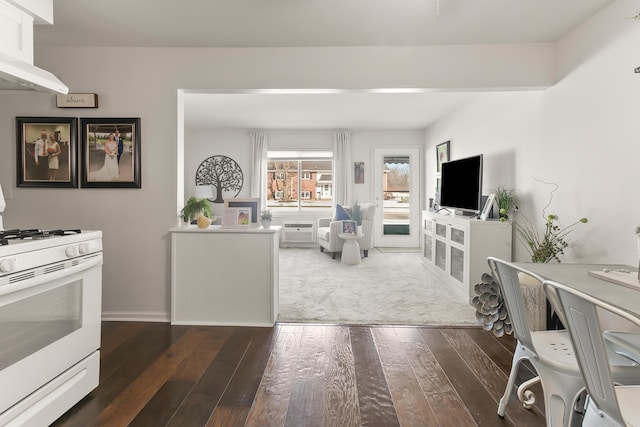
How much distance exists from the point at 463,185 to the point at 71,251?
3.98 metres

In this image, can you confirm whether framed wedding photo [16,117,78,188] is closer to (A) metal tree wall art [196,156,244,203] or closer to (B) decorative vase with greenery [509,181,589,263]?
(B) decorative vase with greenery [509,181,589,263]

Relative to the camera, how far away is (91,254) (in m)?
1.94

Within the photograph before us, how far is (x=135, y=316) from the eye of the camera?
3.21 meters

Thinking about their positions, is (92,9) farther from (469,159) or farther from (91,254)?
(469,159)

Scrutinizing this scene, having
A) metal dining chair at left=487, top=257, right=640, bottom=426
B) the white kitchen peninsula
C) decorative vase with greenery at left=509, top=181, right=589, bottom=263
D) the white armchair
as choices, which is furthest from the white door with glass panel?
metal dining chair at left=487, top=257, right=640, bottom=426

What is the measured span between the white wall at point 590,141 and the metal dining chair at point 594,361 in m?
1.60

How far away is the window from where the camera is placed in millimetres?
7758

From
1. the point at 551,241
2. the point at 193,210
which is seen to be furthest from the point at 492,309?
the point at 193,210

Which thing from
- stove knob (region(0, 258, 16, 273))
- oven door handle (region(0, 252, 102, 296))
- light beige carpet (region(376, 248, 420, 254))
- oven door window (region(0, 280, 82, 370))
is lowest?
light beige carpet (region(376, 248, 420, 254))

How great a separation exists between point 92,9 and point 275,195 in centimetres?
543

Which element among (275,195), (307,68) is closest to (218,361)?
(307,68)

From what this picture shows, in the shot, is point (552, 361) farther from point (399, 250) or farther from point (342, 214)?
point (399, 250)

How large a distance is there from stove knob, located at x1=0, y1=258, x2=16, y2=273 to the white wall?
10.4 ft

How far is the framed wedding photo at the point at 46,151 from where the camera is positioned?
10.3ft
